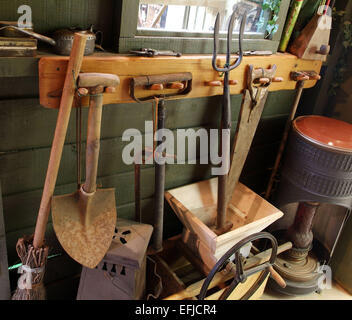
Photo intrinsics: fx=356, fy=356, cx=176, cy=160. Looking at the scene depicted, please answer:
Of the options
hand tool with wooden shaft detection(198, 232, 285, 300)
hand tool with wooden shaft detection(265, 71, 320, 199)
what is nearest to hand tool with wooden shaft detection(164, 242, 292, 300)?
hand tool with wooden shaft detection(198, 232, 285, 300)

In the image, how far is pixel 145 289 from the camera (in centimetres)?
181

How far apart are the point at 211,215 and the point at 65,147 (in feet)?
3.36

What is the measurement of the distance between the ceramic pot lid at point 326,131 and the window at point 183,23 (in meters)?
0.53

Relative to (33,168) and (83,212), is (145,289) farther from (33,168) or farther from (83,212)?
(33,168)

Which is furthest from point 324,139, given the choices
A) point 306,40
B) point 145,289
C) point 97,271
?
point 97,271

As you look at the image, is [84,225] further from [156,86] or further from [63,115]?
[156,86]

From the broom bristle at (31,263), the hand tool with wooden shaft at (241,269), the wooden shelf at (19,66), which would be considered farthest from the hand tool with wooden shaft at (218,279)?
the wooden shelf at (19,66)

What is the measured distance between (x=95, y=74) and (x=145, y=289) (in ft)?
3.59

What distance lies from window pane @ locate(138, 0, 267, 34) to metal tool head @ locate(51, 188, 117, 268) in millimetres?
803

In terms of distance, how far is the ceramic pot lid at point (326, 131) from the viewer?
1.95 meters

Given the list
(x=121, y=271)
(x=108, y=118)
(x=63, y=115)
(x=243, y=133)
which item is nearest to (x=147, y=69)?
(x=108, y=118)

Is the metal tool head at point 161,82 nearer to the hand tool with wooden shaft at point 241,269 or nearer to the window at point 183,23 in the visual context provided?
the window at point 183,23

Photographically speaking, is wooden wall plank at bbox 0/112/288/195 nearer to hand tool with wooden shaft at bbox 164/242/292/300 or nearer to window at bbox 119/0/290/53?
window at bbox 119/0/290/53

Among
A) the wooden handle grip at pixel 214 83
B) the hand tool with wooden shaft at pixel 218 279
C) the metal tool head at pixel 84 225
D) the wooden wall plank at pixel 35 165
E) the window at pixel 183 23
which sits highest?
the window at pixel 183 23
